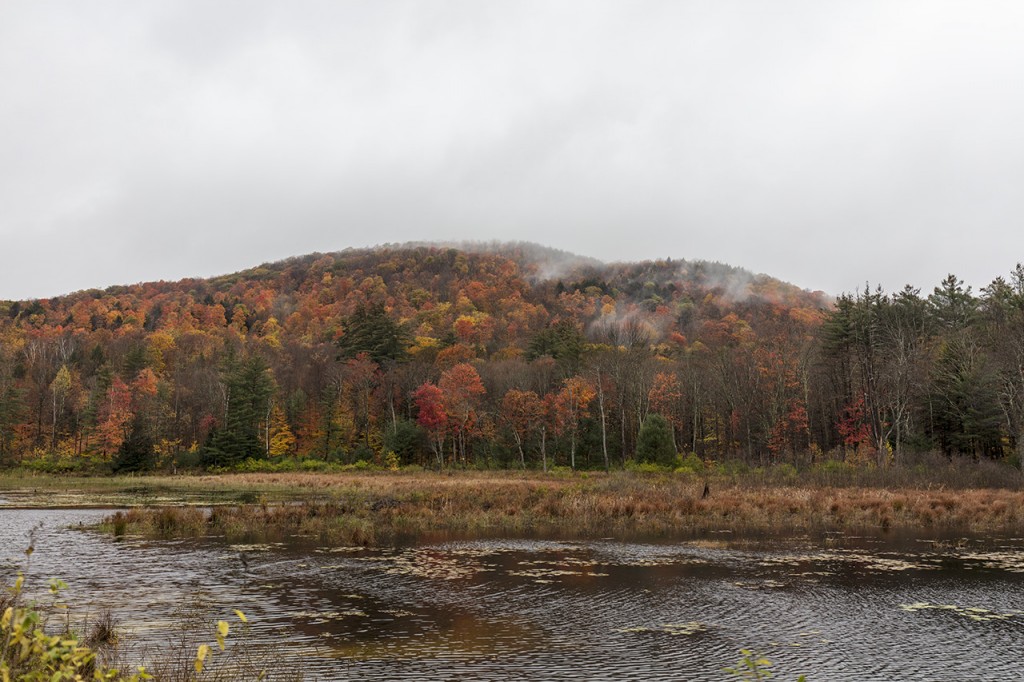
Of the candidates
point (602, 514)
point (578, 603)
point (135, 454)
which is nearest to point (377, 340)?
point (135, 454)

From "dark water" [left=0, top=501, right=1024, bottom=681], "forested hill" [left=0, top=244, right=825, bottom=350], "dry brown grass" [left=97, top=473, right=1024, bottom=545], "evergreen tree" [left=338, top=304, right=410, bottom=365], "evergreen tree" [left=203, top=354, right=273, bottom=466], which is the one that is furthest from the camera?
"forested hill" [left=0, top=244, right=825, bottom=350]

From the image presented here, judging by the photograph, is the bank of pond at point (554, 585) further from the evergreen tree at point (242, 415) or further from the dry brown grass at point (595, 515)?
the evergreen tree at point (242, 415)

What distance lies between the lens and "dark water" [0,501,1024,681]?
12133mm

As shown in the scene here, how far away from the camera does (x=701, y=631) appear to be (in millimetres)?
14109

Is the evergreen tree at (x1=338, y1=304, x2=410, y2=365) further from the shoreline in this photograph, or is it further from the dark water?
the dark water

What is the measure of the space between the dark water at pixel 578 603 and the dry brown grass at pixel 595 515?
4.22 meters

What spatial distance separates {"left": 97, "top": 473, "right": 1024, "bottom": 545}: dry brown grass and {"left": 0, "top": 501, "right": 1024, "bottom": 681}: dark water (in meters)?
4.22

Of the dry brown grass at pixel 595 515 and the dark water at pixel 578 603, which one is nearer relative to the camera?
the dark water at pixel 578 603

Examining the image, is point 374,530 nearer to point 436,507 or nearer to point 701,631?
point 436,507

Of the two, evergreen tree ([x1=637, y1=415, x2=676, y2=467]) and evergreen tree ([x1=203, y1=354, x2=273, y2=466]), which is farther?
evergreen tree ([x1=203, y1=354, x2=273, y2=466])

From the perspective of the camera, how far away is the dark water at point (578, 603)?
12.1 meters

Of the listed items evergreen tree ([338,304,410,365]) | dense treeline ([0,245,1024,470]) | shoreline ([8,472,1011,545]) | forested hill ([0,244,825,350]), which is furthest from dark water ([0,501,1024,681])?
forested hill ([0,244,825,350])

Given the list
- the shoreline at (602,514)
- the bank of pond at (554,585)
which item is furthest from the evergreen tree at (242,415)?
the bank of pond at (554,585)

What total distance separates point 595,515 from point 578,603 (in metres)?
17.6
